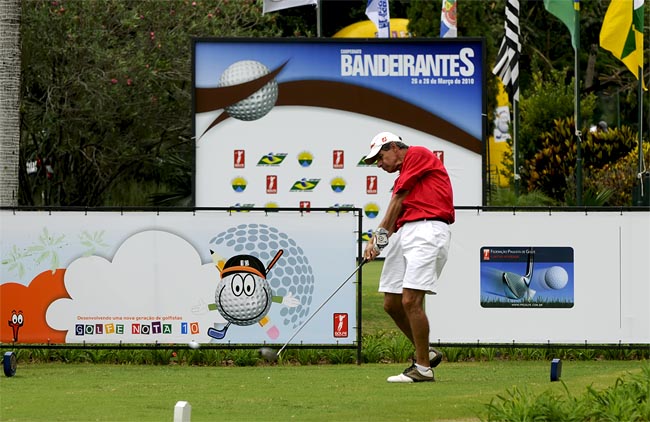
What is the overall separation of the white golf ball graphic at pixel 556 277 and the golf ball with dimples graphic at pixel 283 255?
2027 mm

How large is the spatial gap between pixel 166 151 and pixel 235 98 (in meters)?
7.50

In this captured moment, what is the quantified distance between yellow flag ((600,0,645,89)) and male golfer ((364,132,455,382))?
32.1 feet

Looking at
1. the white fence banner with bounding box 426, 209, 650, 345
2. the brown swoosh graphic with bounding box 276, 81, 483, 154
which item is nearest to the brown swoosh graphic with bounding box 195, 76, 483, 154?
the brown swoosh graphic with bounding box 276, 81, 483, 154

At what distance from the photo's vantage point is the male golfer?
1041 centimetres

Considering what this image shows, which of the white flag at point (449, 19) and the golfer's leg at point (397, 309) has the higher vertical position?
the white flag at point (449, 19)

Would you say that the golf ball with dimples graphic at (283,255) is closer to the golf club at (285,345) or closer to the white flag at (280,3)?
the golf club at (285,345)

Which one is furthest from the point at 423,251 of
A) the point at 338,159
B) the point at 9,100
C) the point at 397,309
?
the point at 338,159

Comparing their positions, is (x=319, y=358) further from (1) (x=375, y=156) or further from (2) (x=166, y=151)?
(2) (x=166, y=151)

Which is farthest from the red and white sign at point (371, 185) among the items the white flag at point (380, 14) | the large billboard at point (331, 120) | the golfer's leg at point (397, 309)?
the golfer's leg at point (397, 309)

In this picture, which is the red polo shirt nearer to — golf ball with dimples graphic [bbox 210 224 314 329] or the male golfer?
the male golfer

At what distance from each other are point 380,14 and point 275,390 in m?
17.3

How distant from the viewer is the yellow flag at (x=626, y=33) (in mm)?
19656

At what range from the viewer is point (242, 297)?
39.9 ft

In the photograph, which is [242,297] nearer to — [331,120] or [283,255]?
Answer: [283,255]
